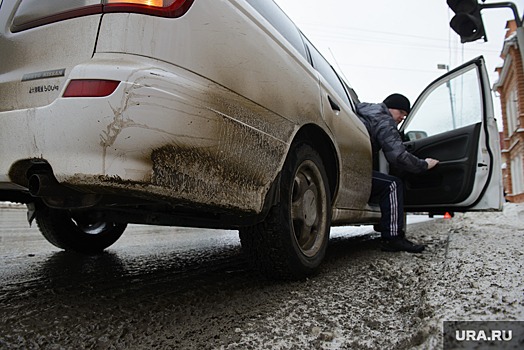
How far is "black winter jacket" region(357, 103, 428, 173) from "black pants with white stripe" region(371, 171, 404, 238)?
0.66ft

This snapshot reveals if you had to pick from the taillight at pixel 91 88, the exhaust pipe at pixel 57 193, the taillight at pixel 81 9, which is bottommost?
the exhaust pipe at pixel 57 193

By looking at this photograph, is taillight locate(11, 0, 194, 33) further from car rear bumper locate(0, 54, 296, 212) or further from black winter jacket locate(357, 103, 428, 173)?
→ black winter jacket locate(357, 103, 428, 173)

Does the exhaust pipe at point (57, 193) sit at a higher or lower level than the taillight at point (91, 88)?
lower

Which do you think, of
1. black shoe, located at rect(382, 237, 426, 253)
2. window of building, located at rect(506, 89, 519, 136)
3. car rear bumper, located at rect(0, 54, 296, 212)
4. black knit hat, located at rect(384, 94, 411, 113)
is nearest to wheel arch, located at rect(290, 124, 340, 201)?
car rear bumper, located at rect(0, 54, 296, 212)

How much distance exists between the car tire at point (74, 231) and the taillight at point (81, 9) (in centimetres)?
167

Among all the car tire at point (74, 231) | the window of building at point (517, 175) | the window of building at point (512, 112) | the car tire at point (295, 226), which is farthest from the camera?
the window of building at point (512, 112)

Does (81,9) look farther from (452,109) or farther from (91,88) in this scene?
(452,109)

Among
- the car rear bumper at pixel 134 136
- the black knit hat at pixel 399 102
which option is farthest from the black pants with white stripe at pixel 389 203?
the car rear bumper at pixel 134 136

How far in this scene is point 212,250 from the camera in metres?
3.88

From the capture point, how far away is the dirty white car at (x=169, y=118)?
4.58 ft

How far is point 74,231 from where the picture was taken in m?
3.34

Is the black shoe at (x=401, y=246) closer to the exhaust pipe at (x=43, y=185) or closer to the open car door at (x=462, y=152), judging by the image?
the open car door at (x=462, y=152)

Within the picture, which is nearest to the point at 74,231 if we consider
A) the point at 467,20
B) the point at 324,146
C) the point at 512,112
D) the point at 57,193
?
the point at 57,193

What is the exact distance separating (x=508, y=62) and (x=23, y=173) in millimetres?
27324
